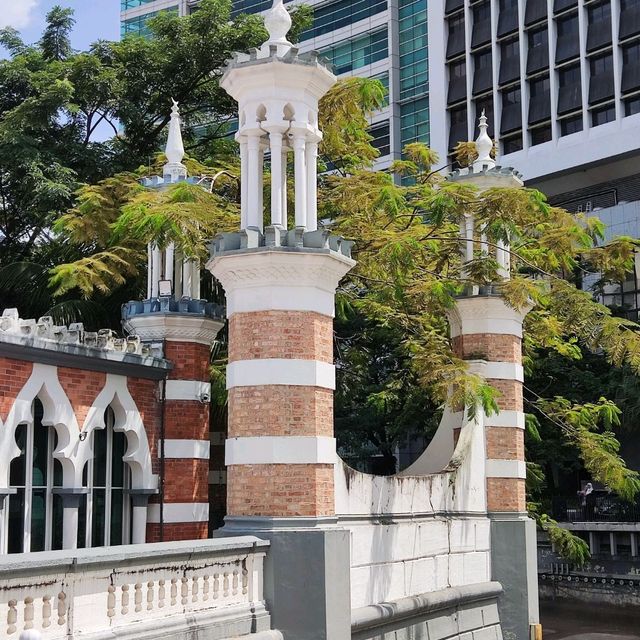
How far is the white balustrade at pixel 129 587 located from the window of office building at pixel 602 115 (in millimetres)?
38077

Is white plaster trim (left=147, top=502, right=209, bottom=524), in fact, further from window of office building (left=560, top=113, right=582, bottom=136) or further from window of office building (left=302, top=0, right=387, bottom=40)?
window of office building (left=302, top=0, right=387, bottom=40)

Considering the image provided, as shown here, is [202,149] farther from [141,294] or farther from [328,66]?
[328,66]

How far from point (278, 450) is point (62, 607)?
3254 mm

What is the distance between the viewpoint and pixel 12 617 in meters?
7.26

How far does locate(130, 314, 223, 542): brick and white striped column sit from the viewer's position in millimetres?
13398

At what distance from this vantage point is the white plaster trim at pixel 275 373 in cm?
1062

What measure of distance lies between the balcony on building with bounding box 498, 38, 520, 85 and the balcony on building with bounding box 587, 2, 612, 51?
12.9 feet

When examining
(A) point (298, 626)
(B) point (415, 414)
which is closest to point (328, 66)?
(A) point (298, 626)

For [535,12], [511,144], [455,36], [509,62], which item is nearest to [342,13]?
Result: [455,36]

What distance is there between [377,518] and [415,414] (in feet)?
50.5

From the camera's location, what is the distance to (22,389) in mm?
11383

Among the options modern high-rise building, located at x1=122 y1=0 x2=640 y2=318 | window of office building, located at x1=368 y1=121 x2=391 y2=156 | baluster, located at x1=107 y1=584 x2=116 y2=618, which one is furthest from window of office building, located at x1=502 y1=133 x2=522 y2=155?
baluster, located at x1=107 y1=584 x2=116 y2=618

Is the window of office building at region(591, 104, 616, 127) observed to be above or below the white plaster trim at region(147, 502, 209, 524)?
above

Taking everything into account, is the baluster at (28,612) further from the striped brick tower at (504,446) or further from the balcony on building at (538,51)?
the balcony on building at (538,51)
